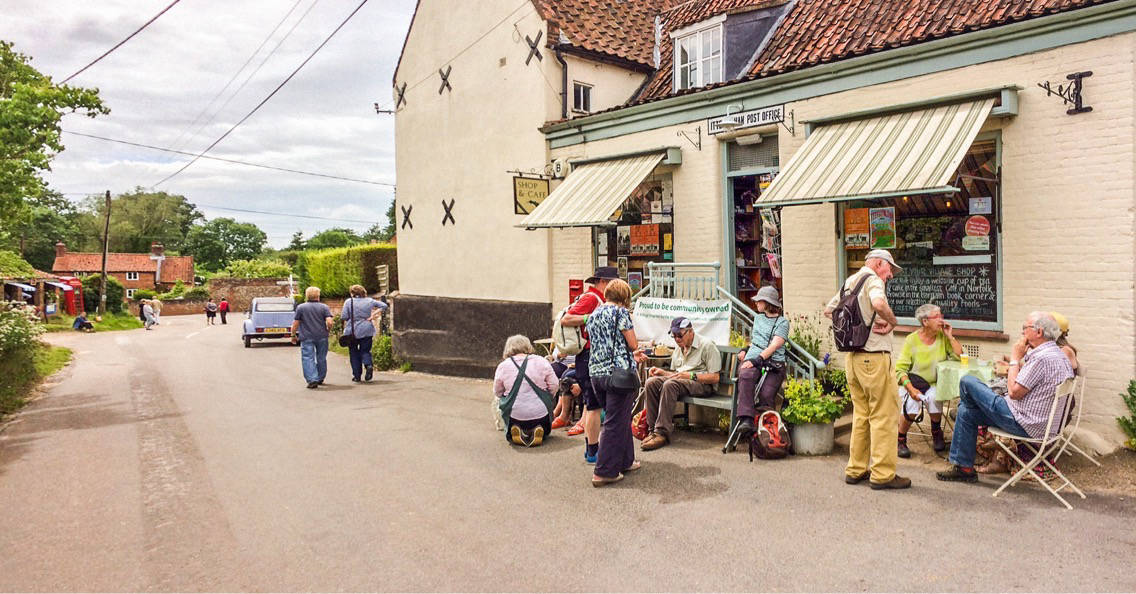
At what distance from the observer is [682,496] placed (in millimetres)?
6188

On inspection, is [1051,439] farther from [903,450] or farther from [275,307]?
[275,307]

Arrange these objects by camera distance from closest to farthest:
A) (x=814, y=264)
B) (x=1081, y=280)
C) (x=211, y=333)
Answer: (x=1081, y=280) → (x=814, y=264) → (x=211, y=333)

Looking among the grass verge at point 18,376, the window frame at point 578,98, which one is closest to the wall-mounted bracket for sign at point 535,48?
the window frame at point 578,98

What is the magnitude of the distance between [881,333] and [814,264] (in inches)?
117

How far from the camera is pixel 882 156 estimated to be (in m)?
7.65

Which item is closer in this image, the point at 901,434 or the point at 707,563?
the point at 707,563

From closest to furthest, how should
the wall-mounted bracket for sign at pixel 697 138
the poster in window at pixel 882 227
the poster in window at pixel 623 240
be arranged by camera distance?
→ the poster in window at pixel 882 227 → the wall-mounted bracket for sign at pixel 697 138 → the poster in window at pixel 623 240

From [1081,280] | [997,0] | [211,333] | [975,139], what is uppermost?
[997,0]

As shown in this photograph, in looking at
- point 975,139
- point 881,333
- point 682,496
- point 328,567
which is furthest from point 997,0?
point 328,567

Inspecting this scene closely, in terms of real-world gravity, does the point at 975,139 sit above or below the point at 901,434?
above

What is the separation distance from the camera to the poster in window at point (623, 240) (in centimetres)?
1181

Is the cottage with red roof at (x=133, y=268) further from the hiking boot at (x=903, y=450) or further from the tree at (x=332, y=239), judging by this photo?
the hiking boot at (x=903, y=450)

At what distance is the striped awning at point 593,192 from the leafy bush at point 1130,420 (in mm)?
6055

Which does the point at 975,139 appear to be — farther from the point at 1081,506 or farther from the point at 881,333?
the point at 1081,506
